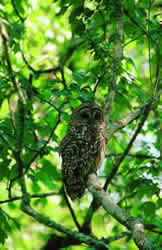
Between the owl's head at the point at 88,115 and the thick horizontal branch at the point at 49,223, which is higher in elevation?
the owl's head at the point at 88,115

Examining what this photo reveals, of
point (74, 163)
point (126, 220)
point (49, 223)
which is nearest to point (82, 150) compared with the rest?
point (74, 163)

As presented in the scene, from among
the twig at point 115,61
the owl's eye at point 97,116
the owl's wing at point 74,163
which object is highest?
the twig at point 115,61

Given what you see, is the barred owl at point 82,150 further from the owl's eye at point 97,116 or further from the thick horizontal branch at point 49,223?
the thick horizontal branch at point 49,223

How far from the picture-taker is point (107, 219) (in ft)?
24.9

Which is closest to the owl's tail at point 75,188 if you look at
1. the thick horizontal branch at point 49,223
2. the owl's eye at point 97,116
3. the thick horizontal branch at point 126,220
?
the thick horizontal branch at point 49,223

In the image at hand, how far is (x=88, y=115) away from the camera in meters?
4.45

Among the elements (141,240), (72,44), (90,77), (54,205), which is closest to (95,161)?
(90,77)

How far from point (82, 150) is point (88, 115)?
0.40 m

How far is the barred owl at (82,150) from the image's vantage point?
164 inches

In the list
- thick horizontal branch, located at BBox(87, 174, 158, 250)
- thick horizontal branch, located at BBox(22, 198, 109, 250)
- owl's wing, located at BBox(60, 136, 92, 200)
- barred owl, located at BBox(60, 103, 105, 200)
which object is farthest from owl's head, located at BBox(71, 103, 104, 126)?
thick horizontal branch, located at BBox(87, 174, 158, 250)

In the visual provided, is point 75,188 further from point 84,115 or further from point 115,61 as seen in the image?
point 115,61

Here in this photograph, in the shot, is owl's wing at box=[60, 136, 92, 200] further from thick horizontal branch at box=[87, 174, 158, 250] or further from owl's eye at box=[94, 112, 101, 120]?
thick horizontal branch at box=[87, 174, 158, 250]

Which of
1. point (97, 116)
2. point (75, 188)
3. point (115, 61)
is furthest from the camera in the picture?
point (97, 116)

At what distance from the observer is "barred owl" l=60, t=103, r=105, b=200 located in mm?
4156
